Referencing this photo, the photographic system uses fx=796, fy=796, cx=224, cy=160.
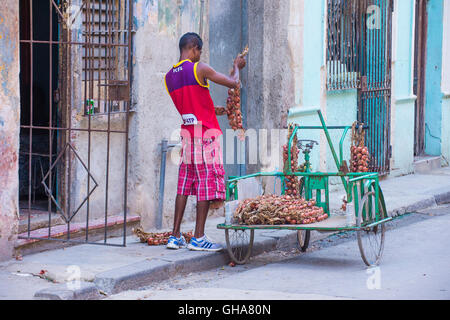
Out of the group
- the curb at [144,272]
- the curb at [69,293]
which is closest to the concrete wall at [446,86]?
the curb at [144,272]

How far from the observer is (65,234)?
7.43 metres

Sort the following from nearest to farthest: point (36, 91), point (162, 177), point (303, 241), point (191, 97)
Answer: point (191, 97)
point (303, 241)
point (162, 177)
point (36, 91)

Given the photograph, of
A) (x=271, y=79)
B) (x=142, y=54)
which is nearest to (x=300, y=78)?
(x=271, y=79)

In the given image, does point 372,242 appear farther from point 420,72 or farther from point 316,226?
point 420,72

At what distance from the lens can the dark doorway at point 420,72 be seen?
15023 millimetres

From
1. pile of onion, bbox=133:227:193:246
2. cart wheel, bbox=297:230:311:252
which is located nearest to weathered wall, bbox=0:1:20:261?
pile of onion, bbox=133:227:193:246

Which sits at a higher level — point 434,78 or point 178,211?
point 434,78

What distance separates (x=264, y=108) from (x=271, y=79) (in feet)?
1.32

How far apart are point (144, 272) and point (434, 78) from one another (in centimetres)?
1025

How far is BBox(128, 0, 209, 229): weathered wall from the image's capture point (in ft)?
26.8

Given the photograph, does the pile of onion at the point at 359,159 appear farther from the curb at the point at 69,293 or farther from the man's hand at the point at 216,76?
the curb at the point at 69,293

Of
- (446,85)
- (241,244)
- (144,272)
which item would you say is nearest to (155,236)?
(241,244)

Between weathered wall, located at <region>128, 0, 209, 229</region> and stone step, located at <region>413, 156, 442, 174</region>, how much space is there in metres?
6.91

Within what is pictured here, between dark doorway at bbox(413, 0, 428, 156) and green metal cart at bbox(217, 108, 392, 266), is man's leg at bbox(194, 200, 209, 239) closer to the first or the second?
green metal cart at bbox(217, 108, 392, 266)
